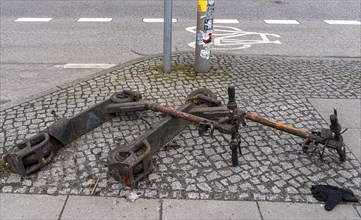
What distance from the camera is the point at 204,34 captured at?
6.42 metres

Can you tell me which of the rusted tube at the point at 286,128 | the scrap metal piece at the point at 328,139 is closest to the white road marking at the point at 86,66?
the rusted tube at the point at 286,128

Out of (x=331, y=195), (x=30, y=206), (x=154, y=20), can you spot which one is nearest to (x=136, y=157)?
(x=30, y=206)

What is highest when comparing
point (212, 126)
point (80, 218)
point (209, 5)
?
point (209, 5)

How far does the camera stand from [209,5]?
6.23 metres

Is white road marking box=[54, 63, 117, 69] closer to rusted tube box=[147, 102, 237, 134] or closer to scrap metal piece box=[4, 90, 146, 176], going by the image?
scrap metal piece box=[4, 90, 146, 176]

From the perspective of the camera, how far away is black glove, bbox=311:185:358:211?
358 cm

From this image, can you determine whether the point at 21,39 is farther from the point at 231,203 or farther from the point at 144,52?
the point at 231,203

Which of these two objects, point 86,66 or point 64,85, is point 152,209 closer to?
point 64,85

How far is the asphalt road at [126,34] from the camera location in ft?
24.2

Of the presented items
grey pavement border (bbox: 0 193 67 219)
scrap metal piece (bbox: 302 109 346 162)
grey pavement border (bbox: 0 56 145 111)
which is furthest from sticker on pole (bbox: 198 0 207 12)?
grey pavement border (bbox: 0 193 67 219)

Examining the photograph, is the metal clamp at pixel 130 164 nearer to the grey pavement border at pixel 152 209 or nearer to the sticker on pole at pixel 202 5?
the grey pavement border at pixel 152 209

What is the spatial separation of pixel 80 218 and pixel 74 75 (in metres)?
4.12

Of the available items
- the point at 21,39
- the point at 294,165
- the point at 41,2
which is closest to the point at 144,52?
the point at 21,39

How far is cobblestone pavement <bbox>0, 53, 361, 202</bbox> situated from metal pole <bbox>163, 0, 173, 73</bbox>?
0.24 m
